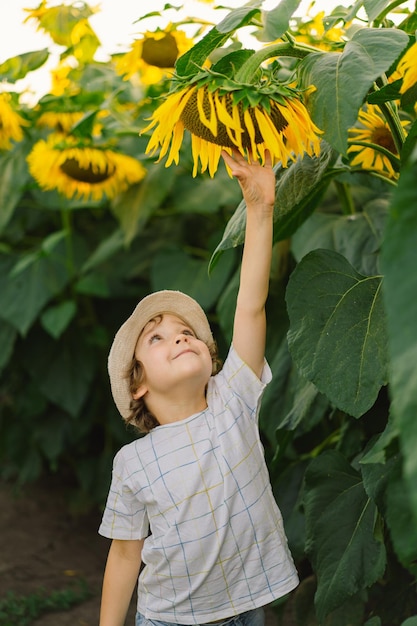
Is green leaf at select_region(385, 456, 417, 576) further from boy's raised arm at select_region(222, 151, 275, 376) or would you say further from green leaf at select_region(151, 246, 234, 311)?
green leaf at select_region(151, 246, 234, 311)

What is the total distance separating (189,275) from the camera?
228 cm

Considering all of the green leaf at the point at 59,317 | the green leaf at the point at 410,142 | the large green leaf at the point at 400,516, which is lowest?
the green leaf at the point at 59,317

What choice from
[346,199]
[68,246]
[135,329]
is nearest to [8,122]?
[68,246]

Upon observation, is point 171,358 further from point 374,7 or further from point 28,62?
point 28,62

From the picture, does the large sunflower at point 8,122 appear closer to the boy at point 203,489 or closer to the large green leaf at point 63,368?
the large green leaf at point 63,368

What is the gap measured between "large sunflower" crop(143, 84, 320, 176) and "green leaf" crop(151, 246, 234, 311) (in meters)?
1.08

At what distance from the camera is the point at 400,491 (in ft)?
3.03

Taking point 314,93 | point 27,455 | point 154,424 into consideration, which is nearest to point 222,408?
point 154,424

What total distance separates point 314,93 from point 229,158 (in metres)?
0.16

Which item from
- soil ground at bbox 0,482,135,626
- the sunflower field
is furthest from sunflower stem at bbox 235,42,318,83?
soil ground at bbox 0,482,135,626

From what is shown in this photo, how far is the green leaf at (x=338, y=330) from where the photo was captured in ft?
3.72

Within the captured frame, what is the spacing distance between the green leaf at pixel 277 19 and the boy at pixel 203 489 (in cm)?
23

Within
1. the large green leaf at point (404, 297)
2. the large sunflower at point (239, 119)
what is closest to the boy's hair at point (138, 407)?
the large sunflower at point (239, 119)

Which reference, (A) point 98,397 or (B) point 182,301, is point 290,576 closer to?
(B) point 182,301
